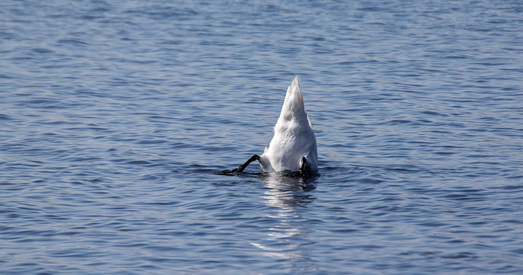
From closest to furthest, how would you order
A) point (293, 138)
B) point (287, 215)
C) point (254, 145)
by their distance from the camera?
point (287, 215)
point (293, 138)
point (254, 145)

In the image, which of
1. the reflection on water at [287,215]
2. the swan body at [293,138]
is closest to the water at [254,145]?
the reflection on water at [287,215]

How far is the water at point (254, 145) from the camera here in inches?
375

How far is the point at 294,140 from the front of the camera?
12.1 meters

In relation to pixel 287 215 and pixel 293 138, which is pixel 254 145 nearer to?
pixel 293 138

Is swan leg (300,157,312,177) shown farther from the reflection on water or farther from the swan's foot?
the reflection on water

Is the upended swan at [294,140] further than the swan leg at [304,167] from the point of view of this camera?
No

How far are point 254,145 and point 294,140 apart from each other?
3.04 meters

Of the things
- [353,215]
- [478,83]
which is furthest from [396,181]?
[478,83]

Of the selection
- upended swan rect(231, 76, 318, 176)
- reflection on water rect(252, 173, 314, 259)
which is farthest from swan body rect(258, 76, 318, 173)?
reflection on water rect(252, 173, 314, 259)

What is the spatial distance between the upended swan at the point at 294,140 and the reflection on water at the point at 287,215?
0.72ft

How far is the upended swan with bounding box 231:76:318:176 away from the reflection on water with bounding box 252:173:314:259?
22 cm

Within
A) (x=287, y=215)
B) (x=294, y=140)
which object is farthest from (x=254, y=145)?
(x=287, y=215)

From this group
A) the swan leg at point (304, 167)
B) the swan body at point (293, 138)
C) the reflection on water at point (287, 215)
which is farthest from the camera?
the swan leg at point (304, 167)

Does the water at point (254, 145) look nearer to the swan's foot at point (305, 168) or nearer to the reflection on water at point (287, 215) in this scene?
the reflection on water at point (287, 215)
